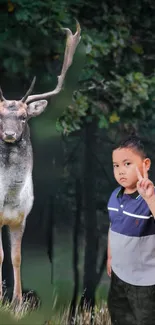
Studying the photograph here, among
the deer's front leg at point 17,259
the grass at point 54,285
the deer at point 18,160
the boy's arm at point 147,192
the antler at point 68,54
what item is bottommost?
the grass at point 54,285

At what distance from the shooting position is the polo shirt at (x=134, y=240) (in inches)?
119

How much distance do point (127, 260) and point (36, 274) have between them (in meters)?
1.12

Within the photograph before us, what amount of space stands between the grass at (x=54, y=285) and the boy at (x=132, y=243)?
2.93ft

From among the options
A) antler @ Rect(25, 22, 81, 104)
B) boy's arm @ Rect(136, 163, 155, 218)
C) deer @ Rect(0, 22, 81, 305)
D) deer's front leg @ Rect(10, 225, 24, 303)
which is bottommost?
deer's front leg @ Rect(10, 225, 24, 303)

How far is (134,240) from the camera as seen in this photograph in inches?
120

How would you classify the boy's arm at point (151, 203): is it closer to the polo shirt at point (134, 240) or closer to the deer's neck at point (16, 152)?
the polo shirt at point (134, 240)

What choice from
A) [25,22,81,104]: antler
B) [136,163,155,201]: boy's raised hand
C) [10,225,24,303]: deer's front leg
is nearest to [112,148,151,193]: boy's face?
[136,163,155,201]: boy's raised hand

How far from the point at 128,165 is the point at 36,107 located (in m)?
0.81

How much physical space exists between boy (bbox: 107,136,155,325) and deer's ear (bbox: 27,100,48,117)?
2.33 feet

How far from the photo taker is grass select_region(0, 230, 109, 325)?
4.01 metres

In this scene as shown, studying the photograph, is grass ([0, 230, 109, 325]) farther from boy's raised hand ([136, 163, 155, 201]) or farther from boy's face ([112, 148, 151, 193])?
boy's raised hand ([136, 163, 155, 201])

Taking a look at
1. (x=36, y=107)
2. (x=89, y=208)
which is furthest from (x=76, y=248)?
(x=36, y=107)

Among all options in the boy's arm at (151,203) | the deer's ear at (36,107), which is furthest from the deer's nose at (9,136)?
the boy's arm at (151,203)

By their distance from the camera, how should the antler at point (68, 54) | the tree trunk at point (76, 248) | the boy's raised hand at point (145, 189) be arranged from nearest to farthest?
the boy's raised hand at point (145, 189) → the antler at point (68, 54) → the tree trunk at point (76, 248)
